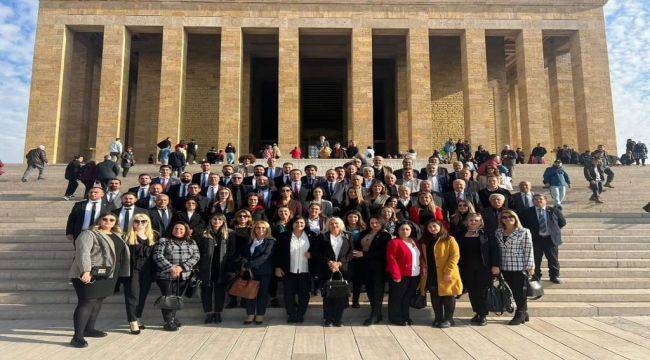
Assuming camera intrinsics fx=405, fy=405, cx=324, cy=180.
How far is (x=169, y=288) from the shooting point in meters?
5.33

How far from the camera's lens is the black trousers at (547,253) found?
6742mm

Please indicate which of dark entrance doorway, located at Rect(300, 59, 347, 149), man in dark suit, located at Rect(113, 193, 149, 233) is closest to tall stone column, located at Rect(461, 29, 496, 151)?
dark entrance doorway, located at Rect(300, 59, 347, 149)

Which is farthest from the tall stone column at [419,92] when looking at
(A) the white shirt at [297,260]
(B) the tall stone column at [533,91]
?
(A) the white shirt at [297,260]

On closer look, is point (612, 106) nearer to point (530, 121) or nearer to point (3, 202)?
point (530, 121)

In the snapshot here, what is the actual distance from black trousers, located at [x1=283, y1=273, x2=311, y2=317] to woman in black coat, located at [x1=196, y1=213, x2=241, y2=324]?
2.46 feet

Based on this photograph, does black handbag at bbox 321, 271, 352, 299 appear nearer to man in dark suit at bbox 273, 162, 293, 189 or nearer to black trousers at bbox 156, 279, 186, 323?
black trousers at bbox 156, 279, 186, 323

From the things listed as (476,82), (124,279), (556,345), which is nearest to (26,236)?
(124,279)

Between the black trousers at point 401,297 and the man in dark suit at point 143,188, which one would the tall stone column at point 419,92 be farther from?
the black trousers at point 401,297

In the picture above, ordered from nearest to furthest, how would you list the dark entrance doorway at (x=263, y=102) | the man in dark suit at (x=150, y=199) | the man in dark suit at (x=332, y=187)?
the man in dark suit at (x=150, y=199)
the man in dark suit at (x=332, y=187)
the dark entrance doorway at (x=263, y=102)

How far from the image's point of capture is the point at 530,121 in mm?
20672

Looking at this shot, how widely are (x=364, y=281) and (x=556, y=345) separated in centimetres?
246

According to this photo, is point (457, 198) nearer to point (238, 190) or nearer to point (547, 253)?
point (547, 253)

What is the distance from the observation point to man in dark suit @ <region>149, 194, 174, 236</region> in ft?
20.6

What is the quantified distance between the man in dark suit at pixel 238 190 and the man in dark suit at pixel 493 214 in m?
4.07
